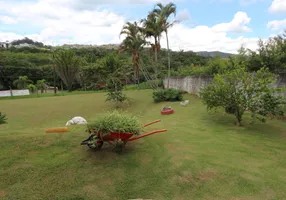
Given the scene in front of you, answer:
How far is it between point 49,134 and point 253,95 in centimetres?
484

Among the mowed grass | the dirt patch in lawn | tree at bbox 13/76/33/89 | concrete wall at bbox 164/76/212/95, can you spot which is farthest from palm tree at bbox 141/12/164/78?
tree at bbox 13/76/33/89

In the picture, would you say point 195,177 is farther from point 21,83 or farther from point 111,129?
point 21,83

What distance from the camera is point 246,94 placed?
5.47 m

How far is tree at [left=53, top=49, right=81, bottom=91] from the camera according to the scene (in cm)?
2820

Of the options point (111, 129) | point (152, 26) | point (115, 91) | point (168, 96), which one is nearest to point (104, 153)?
point (111, 129)

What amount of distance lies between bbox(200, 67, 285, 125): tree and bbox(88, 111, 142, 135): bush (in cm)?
344

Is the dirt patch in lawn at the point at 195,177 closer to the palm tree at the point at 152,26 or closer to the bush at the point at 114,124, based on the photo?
the bush at the point at 114,124

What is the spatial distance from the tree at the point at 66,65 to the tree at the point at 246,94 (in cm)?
2558

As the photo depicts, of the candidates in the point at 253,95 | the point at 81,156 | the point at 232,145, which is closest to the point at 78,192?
the point at 81,156

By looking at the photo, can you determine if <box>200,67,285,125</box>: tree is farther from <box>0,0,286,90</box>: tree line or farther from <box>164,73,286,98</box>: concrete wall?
<box>164,73,286,98</box>: concrete wall

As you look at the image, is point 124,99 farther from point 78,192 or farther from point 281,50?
point 78,192

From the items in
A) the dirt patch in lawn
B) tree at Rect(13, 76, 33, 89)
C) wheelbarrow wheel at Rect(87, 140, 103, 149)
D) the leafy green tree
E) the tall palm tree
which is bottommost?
the dirt patch in lawn

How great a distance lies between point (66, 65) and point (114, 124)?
27.6 meters

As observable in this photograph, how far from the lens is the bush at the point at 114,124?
296cm
